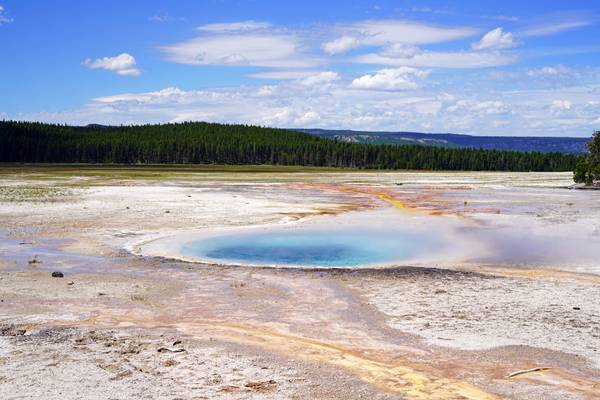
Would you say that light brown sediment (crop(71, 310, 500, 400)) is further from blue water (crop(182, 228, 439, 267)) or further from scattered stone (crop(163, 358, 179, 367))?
blue water (crop(182, 228, 439, 267))

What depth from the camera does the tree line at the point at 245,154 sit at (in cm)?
14862

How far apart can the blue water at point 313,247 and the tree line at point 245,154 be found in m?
127

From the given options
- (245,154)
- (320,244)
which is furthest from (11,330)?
(245,154)

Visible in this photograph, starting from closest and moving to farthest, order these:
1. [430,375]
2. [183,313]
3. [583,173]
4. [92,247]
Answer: [430,375] → [183,313] → [92,247] → [583,173]

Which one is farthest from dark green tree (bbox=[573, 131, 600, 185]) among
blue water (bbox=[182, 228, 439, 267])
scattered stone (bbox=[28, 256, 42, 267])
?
scattered stone (bbox=[28, 256, 42, 267])

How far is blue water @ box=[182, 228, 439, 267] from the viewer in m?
20.5

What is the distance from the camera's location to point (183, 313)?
525 inches

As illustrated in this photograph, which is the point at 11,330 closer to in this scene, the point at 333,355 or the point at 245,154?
the point at 333,355

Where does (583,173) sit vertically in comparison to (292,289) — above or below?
above

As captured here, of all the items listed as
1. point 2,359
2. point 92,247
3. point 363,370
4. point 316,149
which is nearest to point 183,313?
point 2,359

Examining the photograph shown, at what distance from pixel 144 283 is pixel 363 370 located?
321 inches

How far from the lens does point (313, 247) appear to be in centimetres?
2330

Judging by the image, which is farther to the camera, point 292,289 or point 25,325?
point 292,289

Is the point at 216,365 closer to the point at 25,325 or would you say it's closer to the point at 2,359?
the point at 2,359
